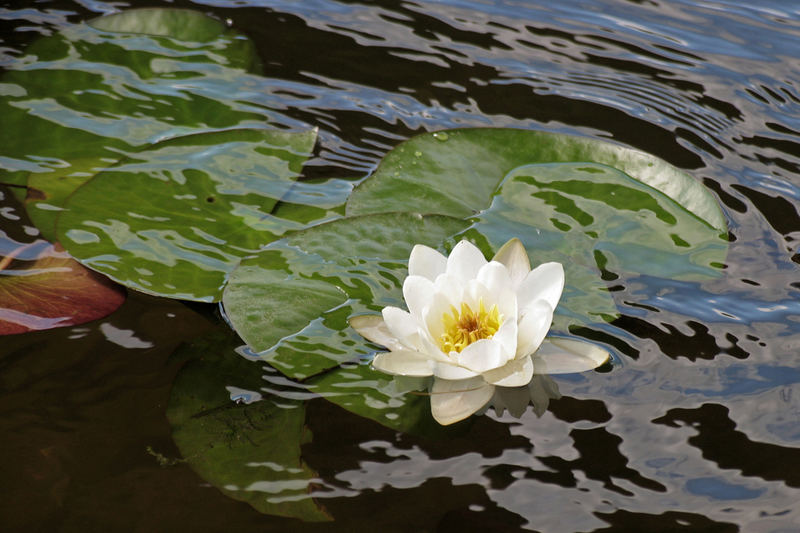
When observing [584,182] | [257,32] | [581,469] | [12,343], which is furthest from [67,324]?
[257,32]

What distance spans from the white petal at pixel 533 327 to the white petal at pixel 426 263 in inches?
7.8

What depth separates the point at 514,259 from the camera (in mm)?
1612

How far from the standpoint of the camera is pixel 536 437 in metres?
1.48

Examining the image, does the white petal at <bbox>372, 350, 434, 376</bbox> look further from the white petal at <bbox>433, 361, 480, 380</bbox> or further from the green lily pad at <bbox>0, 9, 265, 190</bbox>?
the green lily pad at <bbox>0, 9, 265, 190</bbox>

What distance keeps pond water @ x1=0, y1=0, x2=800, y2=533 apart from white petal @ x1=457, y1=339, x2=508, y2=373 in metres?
0.12

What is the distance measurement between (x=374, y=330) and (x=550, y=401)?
37 centimetres

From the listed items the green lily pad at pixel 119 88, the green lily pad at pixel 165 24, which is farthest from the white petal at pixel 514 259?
the green lily pad at pixel 165 24

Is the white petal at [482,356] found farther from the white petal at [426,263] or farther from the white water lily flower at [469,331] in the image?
the white petal at [426,263]

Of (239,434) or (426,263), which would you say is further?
(426,263)

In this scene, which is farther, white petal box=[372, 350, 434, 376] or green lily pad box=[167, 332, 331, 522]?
white petal box=[372, 350, 434, 376]

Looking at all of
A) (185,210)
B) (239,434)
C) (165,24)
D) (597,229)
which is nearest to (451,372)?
(239,434)

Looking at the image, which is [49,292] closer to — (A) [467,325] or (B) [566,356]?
(A) [467,325]

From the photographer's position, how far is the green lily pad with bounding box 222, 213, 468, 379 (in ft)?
5.15

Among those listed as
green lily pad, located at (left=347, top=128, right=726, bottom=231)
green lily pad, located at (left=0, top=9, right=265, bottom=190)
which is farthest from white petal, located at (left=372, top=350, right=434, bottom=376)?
green lily pad, located at (left=0, top=9, right=265, bottom=190)
